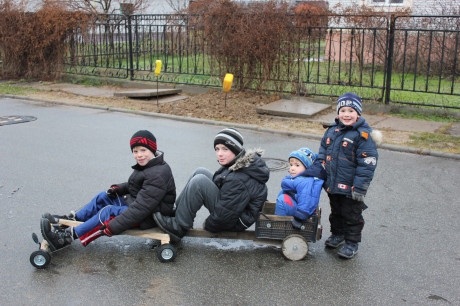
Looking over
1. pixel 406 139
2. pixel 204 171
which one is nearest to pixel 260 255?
pixel 204 171

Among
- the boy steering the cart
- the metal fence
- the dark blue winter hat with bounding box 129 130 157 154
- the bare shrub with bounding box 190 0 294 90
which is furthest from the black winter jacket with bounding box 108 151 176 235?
the bare shrub with bounding box 190 0 294 90

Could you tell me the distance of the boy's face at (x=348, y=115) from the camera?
405 centimetres

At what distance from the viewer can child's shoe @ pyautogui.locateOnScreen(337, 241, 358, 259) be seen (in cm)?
416

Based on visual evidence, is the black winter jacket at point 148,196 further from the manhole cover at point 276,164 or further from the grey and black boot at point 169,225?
the manhole cover at point 276,164

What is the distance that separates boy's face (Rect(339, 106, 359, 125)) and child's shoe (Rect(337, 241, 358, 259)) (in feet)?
3.38

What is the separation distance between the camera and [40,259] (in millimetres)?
3924

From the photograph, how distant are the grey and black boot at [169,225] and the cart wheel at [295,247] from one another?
0.89m

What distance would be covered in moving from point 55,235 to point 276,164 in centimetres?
368

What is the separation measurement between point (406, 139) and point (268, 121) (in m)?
2.67

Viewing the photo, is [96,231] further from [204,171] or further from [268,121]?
[268,121]

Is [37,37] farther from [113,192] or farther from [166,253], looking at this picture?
[166,253]

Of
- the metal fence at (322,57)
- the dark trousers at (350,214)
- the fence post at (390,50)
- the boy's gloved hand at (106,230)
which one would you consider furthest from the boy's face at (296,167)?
the fence post at (390,50)

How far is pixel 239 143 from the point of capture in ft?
13.8

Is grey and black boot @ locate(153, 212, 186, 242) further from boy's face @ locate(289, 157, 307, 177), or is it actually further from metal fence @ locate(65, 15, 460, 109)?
metal fence @ locate(65, 15, 460, 109)
